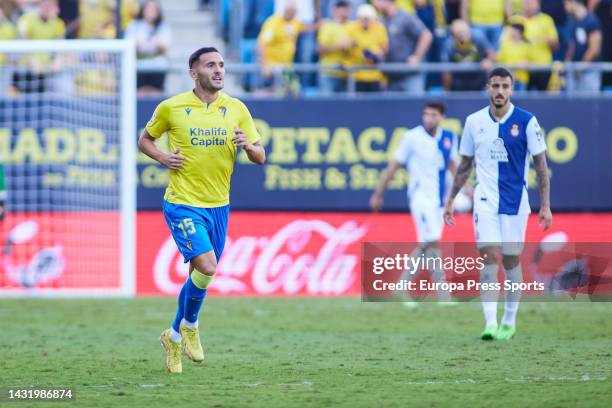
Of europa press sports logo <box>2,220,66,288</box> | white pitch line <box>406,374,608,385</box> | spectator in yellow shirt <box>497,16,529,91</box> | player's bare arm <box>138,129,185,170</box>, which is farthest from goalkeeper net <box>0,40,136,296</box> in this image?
white pitch line <box>406,374,608,385</box>

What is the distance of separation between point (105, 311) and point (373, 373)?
6.86m

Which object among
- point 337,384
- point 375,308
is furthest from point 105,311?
point 337,384

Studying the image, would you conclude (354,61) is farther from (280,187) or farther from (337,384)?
(337,384)

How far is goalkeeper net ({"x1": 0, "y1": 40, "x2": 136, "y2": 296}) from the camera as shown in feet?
58.1

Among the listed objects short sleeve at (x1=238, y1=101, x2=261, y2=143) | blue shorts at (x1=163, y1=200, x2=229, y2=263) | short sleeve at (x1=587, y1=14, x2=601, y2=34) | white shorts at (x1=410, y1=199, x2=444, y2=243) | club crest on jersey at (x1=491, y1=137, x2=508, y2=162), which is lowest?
white shorts at (x1=410, y1=199, x2=444, y2=243)

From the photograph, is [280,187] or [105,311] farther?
[280,187]

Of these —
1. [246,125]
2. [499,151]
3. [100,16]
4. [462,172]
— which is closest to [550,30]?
[100,16]

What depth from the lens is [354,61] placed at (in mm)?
18438

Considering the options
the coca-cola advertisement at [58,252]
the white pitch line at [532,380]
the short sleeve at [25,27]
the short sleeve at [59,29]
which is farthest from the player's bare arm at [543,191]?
the short sleeve at [25,27]

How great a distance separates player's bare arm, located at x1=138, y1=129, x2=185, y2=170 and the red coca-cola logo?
329 inches

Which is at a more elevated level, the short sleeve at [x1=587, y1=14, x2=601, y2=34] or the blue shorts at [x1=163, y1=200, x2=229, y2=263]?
the short sleeve at [x1=587, y1=14, x2=601, y2=34]

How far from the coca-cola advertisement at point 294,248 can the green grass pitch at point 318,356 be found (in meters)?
1.86

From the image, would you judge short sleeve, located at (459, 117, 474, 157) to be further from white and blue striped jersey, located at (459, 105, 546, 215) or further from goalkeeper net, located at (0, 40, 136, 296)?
goalkeeper net, located at (0, 40, 136, 296)

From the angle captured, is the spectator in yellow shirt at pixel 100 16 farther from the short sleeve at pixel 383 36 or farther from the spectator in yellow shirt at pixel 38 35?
the short sleeve at pixel 383 36
